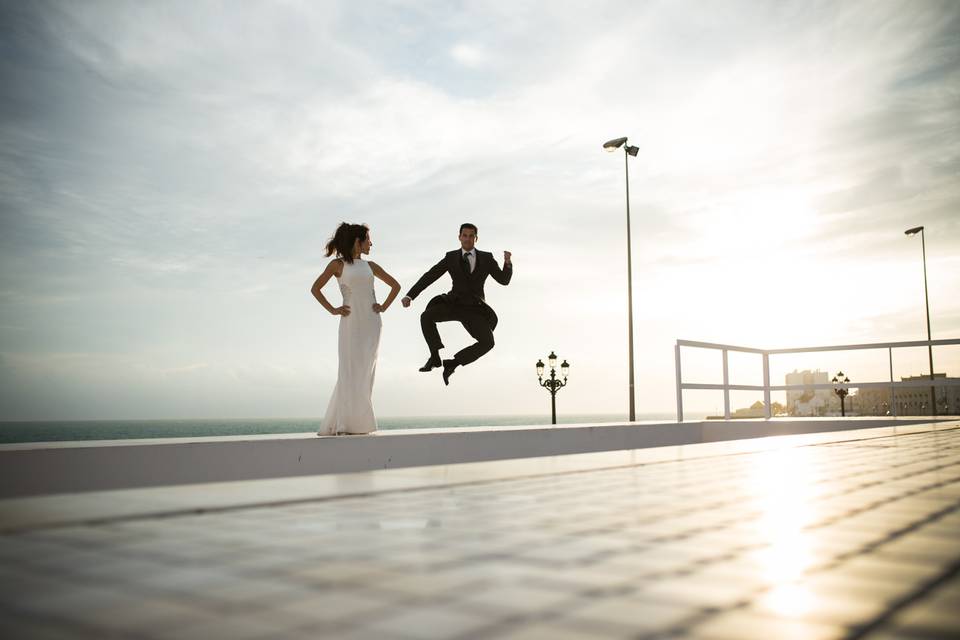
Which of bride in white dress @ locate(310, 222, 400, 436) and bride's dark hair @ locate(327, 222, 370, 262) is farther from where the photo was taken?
bride's dark hair @ locate(327, 222, 370, 262)

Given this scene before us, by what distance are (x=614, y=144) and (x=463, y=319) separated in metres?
16.1

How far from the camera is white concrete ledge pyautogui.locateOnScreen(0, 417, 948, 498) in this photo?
19.9 ft

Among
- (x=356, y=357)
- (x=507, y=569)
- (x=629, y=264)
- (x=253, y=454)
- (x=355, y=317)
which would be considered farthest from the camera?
(x=629, y=264)

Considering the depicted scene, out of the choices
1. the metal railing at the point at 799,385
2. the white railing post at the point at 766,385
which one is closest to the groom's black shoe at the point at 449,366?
the metal railing at the point at 799,385

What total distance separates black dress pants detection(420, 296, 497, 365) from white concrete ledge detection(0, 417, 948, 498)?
3.62 feet

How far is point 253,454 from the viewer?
24.2 ft

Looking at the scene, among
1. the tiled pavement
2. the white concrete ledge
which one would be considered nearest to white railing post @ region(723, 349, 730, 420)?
the white concrete ledge

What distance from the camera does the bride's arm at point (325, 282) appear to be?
30.4 feet

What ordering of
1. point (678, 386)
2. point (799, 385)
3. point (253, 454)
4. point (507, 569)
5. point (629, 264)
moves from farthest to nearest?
1. point (629, 264)
2. point (799, 385)
3. point (678, 386)
4. point (253, 454)
5. point (507, 569)

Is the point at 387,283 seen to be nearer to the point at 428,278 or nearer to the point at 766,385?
the point at 428,278

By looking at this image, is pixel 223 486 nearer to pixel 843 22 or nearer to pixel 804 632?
pixel 804 632

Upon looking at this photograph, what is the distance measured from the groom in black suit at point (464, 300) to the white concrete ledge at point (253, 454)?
980mm

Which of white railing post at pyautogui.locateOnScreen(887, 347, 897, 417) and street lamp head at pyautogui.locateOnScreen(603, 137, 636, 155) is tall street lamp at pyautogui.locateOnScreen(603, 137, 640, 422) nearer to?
street lamp head at pyautogui.locateOnScreen(603, 137, 636, 155)

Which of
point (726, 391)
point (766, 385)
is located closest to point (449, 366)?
point (726, 391)
